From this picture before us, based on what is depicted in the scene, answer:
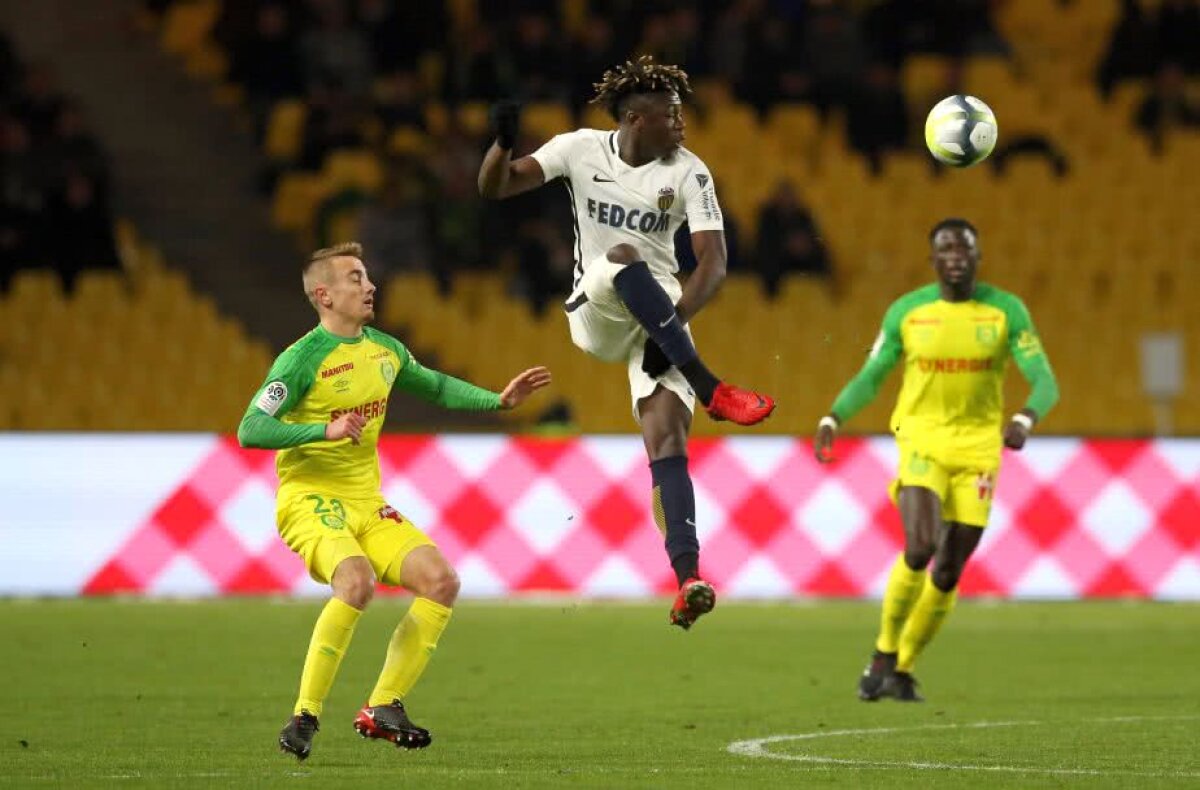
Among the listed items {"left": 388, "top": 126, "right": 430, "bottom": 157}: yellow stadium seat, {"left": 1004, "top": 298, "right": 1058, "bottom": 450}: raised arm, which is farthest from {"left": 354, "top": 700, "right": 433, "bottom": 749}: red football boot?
{"left": 388, "top": 126, "right": 430, "bottom": 157}: yellow stadium seat

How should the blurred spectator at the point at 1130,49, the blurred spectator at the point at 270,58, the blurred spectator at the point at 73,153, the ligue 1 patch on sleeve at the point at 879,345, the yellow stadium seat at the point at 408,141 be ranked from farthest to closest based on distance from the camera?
the blurred spectator at the point at 1130,49, the blurred spectator at the point at 270,58, the yellow stadium seat at the point at 408,141, the blurred spectator at the point at 73,153, the ligue 1 patch on sleeve at the point at 879,345

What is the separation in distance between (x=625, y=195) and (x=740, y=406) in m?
1.07

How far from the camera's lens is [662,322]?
8.29m

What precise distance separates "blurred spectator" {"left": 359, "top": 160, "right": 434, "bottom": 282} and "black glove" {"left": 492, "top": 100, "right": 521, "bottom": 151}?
32.7ft

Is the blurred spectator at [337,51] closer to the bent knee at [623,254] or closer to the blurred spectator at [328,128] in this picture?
the blurred spectator at [328,128]

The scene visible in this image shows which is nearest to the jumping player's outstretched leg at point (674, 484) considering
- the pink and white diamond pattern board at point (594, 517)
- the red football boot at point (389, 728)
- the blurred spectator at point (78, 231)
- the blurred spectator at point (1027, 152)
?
Result: the red football boot at point (389, 728)

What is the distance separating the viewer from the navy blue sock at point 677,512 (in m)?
8.28

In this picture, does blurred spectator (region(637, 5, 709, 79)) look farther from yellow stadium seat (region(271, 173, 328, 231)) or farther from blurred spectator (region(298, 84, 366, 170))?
yellow stadium seat (region(271, 173, 328, 231))

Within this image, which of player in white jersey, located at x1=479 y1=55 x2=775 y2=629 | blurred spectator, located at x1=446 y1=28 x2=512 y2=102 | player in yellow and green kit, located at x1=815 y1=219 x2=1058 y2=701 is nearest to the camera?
player in white jersey, located at x1=479 y1=55 x2=775 y2=629

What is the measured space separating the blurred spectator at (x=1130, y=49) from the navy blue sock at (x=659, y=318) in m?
14.1

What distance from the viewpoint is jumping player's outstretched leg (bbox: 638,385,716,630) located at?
8242 mm

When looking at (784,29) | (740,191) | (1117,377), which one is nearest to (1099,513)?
(1117,377)

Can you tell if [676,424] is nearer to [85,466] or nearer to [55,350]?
[85,466]

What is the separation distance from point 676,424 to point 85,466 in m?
7.62
